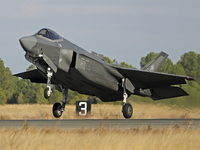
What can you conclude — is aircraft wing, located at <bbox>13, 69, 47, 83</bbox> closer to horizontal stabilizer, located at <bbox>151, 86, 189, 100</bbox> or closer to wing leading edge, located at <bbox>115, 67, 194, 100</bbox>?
wing leading edge, located at <bbox>115, 67, 194, 100</bbox>

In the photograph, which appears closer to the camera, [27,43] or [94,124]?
[94,124]

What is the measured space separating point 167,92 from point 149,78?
87.3 inches

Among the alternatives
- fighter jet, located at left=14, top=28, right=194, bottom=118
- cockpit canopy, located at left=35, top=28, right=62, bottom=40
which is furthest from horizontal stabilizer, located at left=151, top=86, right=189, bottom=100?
cockpit canopy, located at left=35, top=28, right=62, bottom=40

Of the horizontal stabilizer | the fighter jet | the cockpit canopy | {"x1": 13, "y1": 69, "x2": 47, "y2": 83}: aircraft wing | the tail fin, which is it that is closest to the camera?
the fighter jet

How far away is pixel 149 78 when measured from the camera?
17.9 metres

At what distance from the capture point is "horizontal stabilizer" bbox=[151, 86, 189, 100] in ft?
62.3

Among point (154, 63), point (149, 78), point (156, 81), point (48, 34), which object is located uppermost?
point (48, 34)

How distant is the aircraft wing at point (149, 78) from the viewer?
17.2 m

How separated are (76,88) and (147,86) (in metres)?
4.38

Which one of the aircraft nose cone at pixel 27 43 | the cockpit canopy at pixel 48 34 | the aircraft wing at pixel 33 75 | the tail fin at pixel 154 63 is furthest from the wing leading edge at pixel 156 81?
the aircraft wing at pixel 33 75

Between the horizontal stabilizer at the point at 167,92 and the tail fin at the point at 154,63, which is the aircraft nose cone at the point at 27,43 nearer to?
the horizontal stabilizer at the point at 167,92

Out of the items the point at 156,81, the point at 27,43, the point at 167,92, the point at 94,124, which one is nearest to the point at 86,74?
the point at 27,43

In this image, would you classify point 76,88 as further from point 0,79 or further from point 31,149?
point 0,79

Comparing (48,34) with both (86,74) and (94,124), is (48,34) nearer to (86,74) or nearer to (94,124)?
(86,74)
